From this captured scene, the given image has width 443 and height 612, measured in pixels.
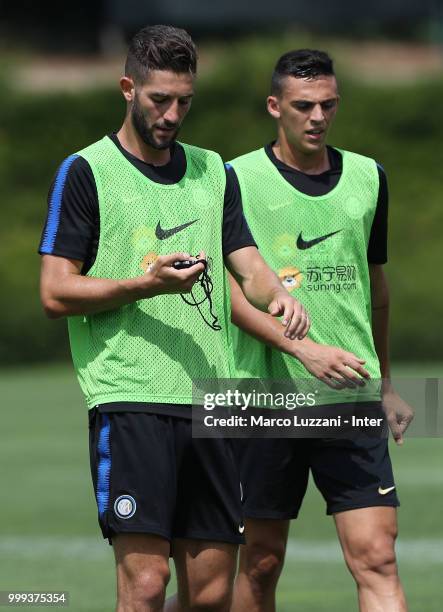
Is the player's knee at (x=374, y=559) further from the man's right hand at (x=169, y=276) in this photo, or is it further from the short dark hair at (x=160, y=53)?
the short dark hair at (x=160, y=53)

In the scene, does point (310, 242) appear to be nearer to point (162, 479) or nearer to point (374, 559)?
point (374, 559)

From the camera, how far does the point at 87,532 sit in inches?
398

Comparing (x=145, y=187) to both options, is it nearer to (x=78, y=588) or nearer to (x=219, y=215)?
(x=219, y=215)

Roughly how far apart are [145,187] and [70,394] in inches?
503

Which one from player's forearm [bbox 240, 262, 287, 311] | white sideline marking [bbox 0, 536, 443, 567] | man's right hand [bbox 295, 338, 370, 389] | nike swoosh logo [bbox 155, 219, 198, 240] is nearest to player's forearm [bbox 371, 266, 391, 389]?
man's right hand [bbox 295, 338, 370, 389]

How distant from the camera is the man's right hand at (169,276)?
5090 mm

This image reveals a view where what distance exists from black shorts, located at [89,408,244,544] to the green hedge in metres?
18.7

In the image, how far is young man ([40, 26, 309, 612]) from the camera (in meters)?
5.34

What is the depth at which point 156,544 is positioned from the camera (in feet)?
17.5

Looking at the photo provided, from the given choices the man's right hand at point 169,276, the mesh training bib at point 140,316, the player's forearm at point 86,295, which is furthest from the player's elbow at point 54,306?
Result: the man's right hand at point 169,276

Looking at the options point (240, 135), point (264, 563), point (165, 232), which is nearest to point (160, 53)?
point (165, 232)

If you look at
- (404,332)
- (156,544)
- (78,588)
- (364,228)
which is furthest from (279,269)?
(404,332)

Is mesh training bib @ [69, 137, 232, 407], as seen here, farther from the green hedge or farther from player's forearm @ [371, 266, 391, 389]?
the green hedge

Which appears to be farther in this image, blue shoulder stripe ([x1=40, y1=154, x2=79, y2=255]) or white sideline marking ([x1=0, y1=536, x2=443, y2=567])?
white sideline marking ([x1=0, y1=536, x2=443, y2=567])
